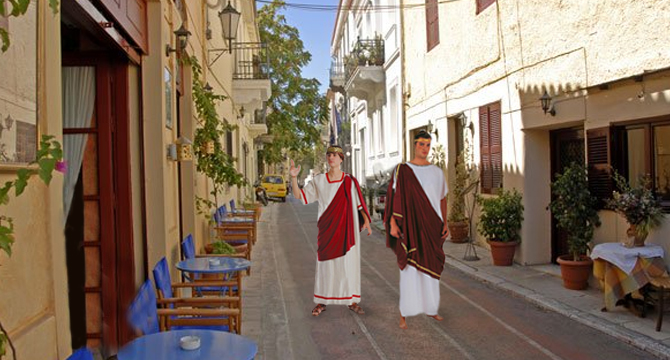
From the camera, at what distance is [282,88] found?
1125 inches

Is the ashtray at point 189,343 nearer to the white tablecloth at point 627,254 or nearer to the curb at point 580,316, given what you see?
the curb at point 580,316

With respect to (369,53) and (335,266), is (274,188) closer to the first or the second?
(369,53)

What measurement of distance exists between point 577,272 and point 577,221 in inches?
24.5

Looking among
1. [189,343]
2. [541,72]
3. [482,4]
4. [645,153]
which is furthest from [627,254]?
[482,4]

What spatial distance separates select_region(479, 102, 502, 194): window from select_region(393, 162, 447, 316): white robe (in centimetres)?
454

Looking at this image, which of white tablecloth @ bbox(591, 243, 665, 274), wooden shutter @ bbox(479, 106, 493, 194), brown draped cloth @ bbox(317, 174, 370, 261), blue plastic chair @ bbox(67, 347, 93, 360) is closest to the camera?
blue plastic chair @ bbox(67, 347, 93, 360)

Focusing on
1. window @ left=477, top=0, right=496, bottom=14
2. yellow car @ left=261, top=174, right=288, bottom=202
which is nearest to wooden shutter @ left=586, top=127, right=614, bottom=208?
window @ left=477, top=0, right=496, bottom=14

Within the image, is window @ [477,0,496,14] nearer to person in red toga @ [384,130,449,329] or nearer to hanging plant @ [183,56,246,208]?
hanging plant @ [183,56,246,208]

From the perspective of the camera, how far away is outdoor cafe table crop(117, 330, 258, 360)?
300cm

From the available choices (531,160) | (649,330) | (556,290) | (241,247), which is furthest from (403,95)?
(649,330)

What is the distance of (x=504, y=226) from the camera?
9.03 meters

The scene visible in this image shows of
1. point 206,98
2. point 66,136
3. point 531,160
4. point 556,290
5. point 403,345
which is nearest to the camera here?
point 66,136

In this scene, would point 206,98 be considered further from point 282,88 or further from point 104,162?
point 282,88

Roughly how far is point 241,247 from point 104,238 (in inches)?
177
